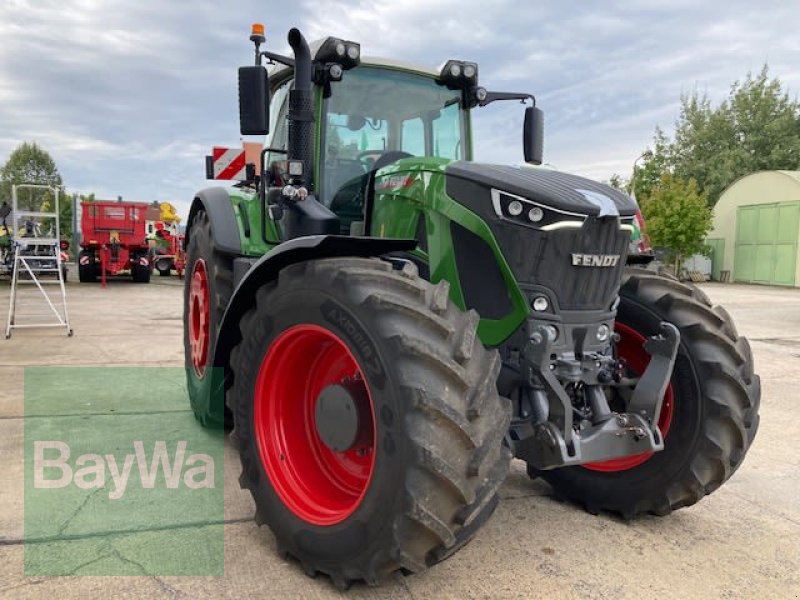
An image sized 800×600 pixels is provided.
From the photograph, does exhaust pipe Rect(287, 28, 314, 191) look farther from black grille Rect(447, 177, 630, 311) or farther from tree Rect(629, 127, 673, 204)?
tree Rect(629, 127, 673, 204)

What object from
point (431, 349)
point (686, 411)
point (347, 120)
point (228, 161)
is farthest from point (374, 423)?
point (228, 161)

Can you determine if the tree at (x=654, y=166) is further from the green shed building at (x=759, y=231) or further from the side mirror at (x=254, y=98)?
the side mirror at (x=254, y=98)

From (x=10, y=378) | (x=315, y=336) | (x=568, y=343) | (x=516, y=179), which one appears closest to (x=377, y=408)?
(x=315, y=336)

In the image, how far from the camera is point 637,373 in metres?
Result: 3.46

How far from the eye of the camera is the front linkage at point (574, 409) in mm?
2623

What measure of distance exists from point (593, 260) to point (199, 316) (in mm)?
3188

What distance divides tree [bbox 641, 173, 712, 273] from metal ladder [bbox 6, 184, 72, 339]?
23831 millimetres

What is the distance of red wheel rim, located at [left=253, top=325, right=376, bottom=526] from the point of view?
276cm

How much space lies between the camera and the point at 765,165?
39.7 m

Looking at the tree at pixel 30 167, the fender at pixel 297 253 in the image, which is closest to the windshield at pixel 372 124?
the fender at pixel 297 253

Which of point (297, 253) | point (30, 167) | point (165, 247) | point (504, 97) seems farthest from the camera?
point (30, 167)

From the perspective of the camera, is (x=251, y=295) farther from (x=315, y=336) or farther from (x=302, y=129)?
(x=302, y=129)

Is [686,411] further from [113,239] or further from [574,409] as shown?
[113,239]

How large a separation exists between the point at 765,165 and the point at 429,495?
4432 centimetres
